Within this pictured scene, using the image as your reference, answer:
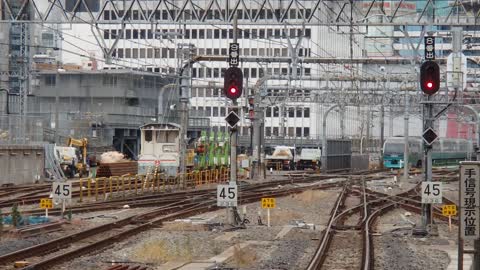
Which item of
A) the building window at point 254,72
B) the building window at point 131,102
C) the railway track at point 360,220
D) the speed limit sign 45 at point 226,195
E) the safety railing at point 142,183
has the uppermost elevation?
the building window at point 254,72

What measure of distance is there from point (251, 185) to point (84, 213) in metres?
19.5

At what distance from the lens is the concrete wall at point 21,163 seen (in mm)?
41406

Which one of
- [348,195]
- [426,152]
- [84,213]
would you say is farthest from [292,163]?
[426,152]

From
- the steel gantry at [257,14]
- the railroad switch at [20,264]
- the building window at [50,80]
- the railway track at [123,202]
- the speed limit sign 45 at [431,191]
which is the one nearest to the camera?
the railroad switch at [20,264]

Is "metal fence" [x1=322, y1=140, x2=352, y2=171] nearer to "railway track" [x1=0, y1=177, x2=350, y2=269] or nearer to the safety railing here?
the safety railing

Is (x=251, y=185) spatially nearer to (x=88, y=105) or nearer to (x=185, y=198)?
(x=185, y=198)

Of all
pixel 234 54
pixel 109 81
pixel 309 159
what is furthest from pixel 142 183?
pixel 109 81

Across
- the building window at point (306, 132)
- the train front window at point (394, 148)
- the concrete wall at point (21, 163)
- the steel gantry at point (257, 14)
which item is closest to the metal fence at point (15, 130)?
the concrete wall at point (21, 163)

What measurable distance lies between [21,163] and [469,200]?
118 feet

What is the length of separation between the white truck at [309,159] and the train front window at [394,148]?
6.09 m

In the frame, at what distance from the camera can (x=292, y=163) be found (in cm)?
7906

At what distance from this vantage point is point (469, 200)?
10.6 meters

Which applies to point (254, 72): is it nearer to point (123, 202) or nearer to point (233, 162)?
point (123, 202)

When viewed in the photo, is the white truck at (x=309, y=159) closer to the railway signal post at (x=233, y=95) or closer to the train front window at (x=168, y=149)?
the train front window at (x=168, y=149)
